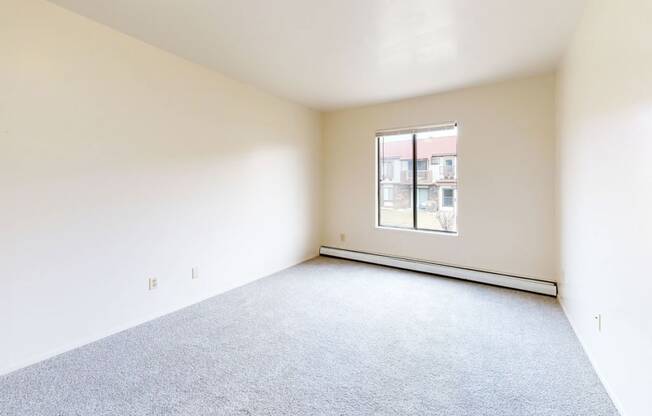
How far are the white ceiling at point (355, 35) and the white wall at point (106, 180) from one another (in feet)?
1.00

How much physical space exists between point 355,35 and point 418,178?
92.3 inches

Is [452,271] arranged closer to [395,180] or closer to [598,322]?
[395,180]

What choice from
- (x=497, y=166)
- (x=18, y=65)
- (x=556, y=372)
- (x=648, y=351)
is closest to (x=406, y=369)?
(x=556, y=372)

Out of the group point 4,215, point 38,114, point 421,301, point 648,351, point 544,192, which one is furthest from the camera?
point 544,192

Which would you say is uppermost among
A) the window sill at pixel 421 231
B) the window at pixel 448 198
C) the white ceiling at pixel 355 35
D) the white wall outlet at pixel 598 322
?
the white ceiling at pixel 355 35

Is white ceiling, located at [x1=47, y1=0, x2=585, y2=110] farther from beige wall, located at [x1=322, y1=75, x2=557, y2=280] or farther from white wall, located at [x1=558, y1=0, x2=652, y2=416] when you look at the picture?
white wall, located at [x1=558, y1=0, x2=652, y2=416]

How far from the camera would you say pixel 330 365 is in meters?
2.00

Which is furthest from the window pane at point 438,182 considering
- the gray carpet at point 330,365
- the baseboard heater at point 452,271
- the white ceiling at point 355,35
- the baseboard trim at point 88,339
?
the baseboard trim at point 88,339

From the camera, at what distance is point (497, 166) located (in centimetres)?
355

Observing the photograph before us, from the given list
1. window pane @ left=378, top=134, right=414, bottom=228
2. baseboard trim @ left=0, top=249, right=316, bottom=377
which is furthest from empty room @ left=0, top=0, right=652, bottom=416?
window pane @ left=378, top=134, right=414, bottom=228

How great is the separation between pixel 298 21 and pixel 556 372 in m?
3.01

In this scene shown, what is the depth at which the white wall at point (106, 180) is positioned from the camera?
1.95 m

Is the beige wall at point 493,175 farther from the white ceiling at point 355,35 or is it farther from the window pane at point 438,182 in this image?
the white ceiling at point 355,35

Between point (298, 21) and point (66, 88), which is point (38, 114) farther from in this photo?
point (298, 21)
